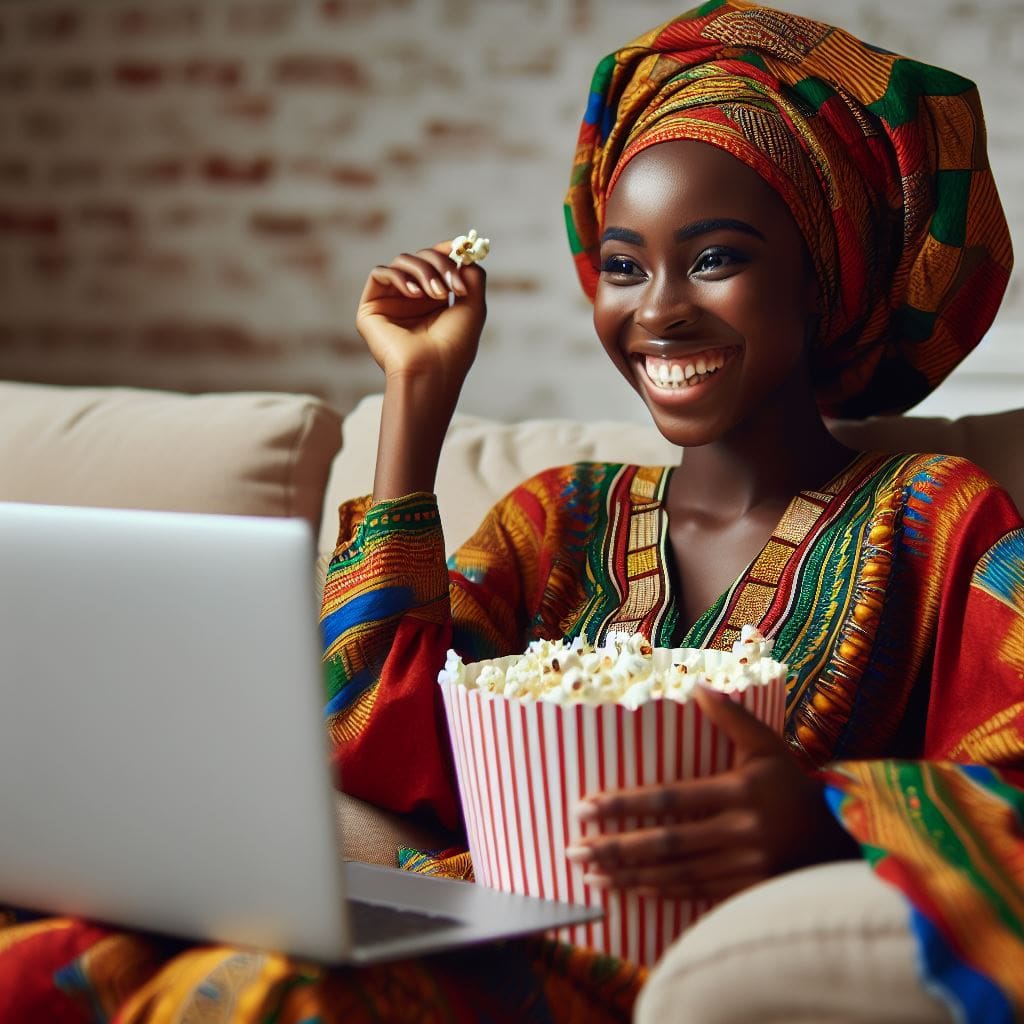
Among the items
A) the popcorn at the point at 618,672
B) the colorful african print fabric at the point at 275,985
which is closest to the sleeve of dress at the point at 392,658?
the popcorn at the point at 618,672

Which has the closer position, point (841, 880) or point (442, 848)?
point (841, 880)

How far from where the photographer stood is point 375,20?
2.44 meters

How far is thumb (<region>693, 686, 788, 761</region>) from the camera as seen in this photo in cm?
85

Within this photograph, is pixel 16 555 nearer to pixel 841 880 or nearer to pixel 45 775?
pixel 45 775

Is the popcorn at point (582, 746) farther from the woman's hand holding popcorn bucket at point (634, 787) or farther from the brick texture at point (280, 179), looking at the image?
the brick texture at point (280, 179)

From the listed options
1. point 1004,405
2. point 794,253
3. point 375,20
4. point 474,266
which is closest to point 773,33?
point 794,253

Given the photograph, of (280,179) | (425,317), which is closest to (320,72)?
(280,179)

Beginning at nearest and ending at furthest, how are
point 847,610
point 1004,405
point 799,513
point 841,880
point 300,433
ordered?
point 841,880
point 847,610
point 799,513
point 300,433
point 1004,405

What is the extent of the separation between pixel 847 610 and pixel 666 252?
0.36 m

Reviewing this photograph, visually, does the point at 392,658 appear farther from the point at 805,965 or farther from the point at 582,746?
the point at 805,965

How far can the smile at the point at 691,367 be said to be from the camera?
1.24 metres

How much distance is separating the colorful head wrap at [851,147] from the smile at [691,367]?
13cm

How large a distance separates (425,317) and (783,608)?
500 millimetres

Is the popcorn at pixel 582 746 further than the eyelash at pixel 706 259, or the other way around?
the eyelash at pixel 706 259
